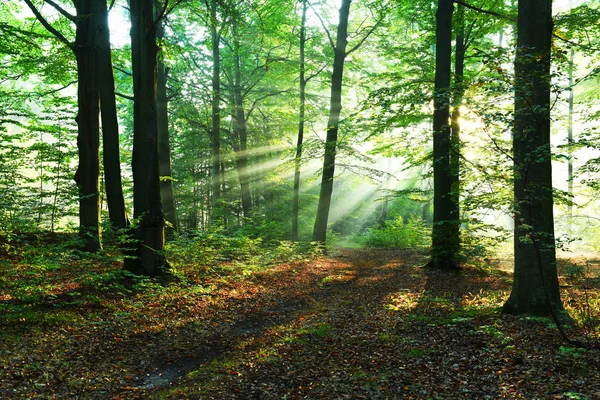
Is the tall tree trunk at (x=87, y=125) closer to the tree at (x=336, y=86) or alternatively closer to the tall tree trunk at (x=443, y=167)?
the tree at (x=336, y=86)

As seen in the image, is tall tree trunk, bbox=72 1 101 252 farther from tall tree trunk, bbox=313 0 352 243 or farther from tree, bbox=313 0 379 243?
tall tree trunk, bbox=313 0 352 243

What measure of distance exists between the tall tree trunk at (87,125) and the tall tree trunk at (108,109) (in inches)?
6.4

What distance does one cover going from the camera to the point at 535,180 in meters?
5.98

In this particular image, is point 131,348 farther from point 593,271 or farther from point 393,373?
point 593,271

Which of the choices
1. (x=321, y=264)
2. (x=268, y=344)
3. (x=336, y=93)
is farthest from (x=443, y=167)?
(x=268, y=344)

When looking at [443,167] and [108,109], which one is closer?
[108,109]

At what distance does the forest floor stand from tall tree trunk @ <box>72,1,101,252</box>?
1.48 metres

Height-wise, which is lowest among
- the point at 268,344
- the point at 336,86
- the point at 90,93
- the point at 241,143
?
the point at 268,344

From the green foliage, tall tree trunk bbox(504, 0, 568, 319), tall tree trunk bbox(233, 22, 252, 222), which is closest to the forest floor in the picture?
tall tree trunk bbox(504, 0, 568, 319)

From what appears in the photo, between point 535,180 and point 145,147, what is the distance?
745 centimetres

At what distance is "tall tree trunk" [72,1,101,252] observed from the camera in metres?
9.60

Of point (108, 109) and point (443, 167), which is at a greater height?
point (108, 109)

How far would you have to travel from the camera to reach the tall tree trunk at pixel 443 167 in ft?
35.1

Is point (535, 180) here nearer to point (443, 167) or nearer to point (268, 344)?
point (268, 344)
